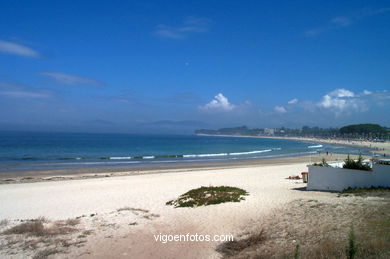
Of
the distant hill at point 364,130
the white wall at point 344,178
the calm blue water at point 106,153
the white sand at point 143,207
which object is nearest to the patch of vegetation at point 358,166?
the white wall at point 344,178

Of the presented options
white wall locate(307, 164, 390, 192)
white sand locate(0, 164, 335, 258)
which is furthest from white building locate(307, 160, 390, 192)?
white sand locate(0, 164, 335, 258)

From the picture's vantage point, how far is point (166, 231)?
9180 mm

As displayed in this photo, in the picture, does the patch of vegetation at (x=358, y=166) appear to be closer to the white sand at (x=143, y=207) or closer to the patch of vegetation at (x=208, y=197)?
the white sand at (x=143, y=207)

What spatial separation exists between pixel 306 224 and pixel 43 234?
736 centimetres

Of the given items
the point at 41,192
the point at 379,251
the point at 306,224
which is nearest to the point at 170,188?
the point at 41,192

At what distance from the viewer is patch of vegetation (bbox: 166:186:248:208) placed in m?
12.1

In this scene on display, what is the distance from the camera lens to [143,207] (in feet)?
40.8

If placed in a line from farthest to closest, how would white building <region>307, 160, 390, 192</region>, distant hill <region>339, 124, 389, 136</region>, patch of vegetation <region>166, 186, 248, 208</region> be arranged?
1. distant hill <region>339, 124, 389, 136</region>
2. white building <region>307, 160, 390, 192</region>
3. patch of vegetation <region>166, 186, 248, 208</region>

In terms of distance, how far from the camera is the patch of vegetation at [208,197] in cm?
1208

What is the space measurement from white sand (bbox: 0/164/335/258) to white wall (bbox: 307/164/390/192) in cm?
79

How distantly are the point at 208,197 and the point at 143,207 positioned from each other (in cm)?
267

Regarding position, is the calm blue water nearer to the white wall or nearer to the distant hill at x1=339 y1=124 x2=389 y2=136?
the white wall

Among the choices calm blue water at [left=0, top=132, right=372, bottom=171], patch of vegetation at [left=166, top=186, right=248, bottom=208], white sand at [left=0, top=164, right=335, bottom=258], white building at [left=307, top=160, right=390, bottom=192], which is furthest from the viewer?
calm blue water at [left=0, top=132, right=372, bottom=171]

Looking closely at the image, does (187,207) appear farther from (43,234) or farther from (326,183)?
(326,183)
